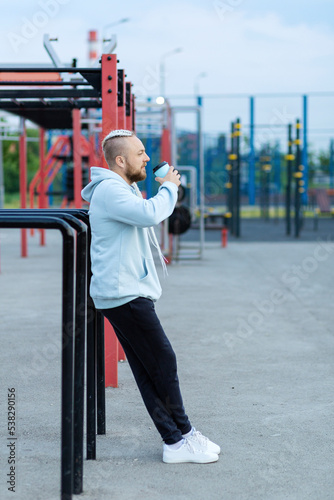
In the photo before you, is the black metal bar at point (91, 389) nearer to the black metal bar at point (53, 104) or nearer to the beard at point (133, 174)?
the beard at point (133, 174)

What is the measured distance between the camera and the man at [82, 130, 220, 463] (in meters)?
3.06

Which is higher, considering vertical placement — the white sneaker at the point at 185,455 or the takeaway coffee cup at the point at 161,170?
the takeaway coffee cup at the point at 161,170

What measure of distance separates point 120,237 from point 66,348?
55cm

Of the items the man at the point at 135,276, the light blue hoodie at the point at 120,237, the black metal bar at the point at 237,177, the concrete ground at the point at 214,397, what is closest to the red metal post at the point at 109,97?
the man at the point at 135,276

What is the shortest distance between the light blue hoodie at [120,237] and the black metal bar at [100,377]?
1.51 ft

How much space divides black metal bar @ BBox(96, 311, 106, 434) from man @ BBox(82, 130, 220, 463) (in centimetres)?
29

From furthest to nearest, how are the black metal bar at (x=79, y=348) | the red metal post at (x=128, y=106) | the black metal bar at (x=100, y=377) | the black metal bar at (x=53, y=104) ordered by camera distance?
the black metal bar at (x=53, y=104), the red metal post at (x=128, y=106), the black metal bar at (x=100, y=377), the black metal bar at (x=79, y=348)

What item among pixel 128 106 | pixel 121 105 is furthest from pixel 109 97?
pixel 128 106

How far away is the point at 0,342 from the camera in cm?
583

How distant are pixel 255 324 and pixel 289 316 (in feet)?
1.88

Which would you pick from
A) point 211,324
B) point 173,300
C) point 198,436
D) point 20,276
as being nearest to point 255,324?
point 211,324

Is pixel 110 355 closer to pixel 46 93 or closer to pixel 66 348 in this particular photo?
pixel 66 348

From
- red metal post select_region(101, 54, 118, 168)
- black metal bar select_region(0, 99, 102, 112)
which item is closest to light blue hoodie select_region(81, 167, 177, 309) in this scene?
red metal post select_region(101, 54, 118, 168)

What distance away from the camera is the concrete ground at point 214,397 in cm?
308
